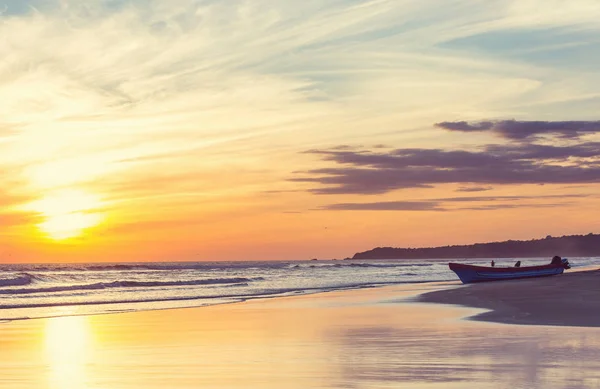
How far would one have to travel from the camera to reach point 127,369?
13.7m

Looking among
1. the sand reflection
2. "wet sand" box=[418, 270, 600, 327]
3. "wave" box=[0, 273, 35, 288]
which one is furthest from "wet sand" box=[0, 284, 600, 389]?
"wave" box=[0, 273, 35, 288]

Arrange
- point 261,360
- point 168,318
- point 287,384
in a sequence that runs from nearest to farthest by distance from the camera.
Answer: point 287,384, point 261,360, point 168,318

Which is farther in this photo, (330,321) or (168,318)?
(168,318)

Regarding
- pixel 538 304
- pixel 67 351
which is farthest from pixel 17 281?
pixel 67 351

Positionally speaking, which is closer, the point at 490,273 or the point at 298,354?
the point at 298,354

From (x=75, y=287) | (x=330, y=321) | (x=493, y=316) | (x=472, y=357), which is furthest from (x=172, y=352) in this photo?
(x=75, y=287)

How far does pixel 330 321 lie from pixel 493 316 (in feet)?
16.3

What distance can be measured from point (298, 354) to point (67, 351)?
516 cm

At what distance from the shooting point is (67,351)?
54.5 ft

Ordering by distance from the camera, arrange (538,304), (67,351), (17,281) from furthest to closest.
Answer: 1. (17,281)
2. (538,304)
3. (67,351)

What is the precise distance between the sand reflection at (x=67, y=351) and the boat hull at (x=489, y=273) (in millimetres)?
33875

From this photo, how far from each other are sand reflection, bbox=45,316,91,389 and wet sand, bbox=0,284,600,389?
2 centimetres

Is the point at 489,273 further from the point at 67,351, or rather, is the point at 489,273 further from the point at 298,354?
the point at 67,351

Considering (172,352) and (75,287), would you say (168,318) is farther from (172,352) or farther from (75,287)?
(75,287)
